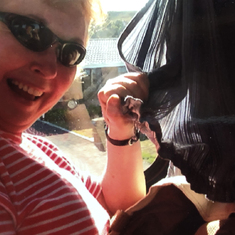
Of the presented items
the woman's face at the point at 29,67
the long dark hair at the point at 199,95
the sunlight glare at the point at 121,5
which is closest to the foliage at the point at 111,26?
the sunlight glare at the point at 121,5

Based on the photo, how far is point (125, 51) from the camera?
28.3 inches

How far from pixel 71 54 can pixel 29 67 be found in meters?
0.13

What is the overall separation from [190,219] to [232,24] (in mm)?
501

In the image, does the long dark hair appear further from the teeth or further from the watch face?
the watch face

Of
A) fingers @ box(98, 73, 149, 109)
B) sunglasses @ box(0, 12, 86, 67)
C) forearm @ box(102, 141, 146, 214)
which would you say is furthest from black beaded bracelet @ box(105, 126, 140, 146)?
sunglasses @ box(0, 12, 86, 67)

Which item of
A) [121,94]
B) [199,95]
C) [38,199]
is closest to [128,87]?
[121,94]

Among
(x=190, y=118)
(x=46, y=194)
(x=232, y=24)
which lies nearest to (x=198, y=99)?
(x=190, y=118)

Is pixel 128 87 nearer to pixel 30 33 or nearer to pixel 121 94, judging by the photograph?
pixel 121 94

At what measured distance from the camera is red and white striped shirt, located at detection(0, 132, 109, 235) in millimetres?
551

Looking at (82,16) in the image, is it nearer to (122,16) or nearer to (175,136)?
(122,16)

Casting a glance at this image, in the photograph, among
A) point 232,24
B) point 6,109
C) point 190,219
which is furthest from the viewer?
point 190,219

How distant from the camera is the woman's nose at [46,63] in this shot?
0.63 metres

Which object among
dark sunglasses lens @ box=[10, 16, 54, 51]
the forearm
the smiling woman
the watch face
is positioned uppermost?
dark sunglasses lens @ box=[10, 16, 54, 51]

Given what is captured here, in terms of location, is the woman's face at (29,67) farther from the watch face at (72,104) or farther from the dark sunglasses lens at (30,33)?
the watch face at (72,104)
